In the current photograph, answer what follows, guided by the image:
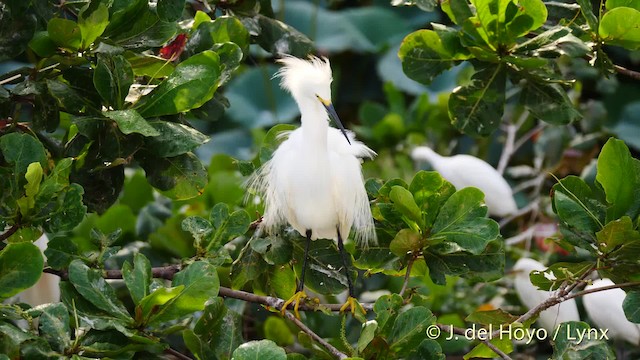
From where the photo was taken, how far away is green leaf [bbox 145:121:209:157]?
1611mm

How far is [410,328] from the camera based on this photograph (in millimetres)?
1577

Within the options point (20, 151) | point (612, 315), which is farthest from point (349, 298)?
point (612, 315)

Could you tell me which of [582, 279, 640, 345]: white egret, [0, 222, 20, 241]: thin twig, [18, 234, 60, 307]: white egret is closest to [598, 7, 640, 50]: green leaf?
[0, 222, 20, 241]: thin twig

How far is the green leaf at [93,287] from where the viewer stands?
1.47 metres

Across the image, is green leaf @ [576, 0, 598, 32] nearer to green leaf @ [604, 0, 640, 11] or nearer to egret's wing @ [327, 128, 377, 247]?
green leaf @ [604, 0, 640, 11]

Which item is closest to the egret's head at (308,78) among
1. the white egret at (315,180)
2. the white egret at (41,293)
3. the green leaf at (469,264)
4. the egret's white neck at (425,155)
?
the white egret at (315,180)

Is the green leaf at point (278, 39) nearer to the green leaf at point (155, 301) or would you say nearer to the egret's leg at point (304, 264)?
the egret's leg at point (304, 264)

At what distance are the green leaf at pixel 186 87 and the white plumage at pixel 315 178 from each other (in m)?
0.32

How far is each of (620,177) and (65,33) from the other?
100 cm

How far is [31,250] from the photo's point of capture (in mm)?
1384

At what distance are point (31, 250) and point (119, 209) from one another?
5.04 ft

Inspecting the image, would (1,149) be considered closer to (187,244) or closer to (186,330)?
(186,330)

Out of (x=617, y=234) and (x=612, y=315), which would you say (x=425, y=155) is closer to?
(x=612, y=315)

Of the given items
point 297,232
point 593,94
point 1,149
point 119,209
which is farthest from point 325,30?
point 1,149
